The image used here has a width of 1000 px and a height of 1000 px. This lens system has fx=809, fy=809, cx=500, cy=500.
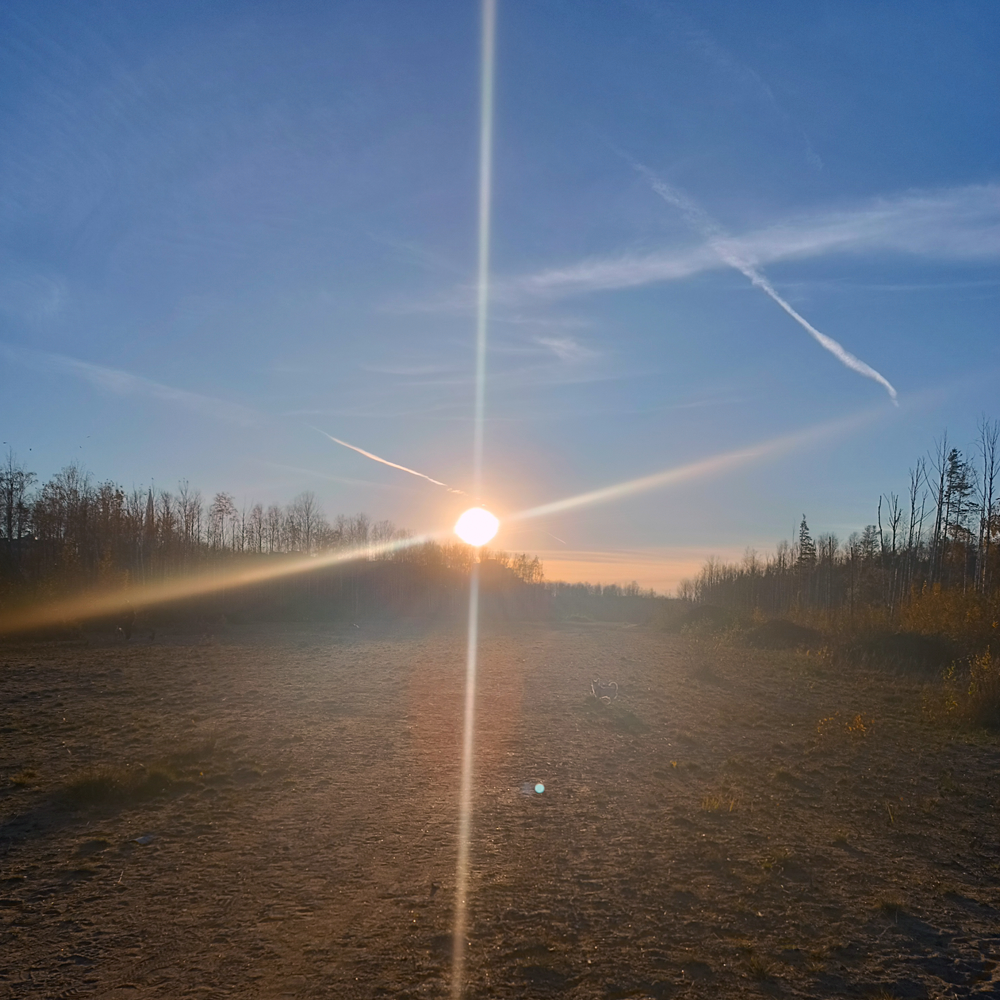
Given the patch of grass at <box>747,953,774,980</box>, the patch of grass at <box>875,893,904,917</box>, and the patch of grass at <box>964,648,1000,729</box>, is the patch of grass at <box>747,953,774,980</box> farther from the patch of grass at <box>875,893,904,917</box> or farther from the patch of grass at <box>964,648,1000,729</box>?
the patch of grass at <box>964,648,1000,729</box>

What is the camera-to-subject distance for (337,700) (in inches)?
655

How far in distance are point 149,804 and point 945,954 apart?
7.33m

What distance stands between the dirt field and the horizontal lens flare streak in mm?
17426

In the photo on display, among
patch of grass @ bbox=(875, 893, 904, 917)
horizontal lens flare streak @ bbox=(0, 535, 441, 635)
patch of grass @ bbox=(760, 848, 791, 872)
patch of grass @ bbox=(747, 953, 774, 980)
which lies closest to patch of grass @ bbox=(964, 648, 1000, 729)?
patch of grass @ bbox=(760, 848, 791, 872)

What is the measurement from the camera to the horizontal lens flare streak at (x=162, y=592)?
31.5 meters

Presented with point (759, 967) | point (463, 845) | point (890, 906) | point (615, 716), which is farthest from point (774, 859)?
point (615, 716)

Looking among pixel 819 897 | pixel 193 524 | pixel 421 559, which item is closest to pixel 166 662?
pixel 819 897

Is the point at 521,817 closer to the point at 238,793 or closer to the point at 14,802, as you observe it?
the point at 238,793

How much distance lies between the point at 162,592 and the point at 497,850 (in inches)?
1890

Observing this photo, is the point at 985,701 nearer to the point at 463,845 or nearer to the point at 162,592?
the point at 463,845

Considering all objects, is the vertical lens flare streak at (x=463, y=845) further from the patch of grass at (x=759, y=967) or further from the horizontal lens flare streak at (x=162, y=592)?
the horizontal lens flare streak at (x=162, y=592)

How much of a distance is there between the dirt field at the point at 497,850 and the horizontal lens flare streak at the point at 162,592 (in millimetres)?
17426

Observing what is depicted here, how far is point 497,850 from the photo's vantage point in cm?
732

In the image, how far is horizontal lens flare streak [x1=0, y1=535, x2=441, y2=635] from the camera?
31.5 m
